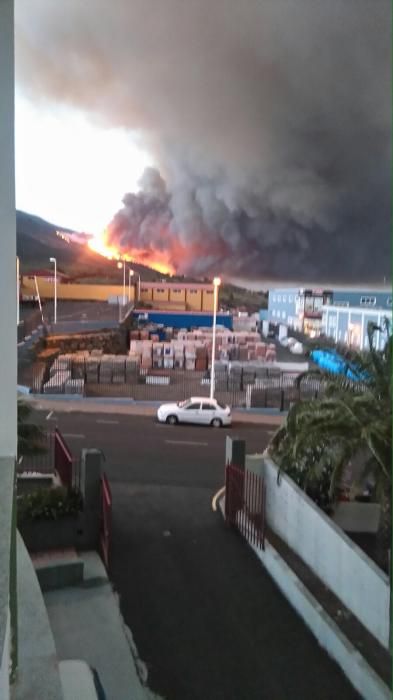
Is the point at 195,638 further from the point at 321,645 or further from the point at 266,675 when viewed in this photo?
the point at 321,645

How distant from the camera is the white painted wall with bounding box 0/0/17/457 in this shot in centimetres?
179

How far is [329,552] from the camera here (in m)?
3.41

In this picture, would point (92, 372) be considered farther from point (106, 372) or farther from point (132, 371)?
point (132, 371)

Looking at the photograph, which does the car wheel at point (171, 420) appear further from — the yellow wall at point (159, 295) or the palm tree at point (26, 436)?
the yellow wall at point (159, 295)

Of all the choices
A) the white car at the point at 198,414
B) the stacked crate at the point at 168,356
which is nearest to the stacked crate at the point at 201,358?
the stacked crate at the point at 168,356

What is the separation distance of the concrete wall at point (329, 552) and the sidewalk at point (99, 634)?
4.19 ft

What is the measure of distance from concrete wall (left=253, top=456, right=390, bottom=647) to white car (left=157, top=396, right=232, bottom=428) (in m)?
4.01

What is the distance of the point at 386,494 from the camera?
326cm

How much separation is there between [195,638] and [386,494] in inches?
57.9

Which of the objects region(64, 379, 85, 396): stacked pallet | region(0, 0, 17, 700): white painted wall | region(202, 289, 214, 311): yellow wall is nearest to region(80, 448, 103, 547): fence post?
region(0, 0, 17, 700): white painted wall

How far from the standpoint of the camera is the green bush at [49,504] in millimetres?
3898

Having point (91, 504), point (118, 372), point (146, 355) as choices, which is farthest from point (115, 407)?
point (91, 504)

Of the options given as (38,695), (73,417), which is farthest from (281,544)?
(73,417)

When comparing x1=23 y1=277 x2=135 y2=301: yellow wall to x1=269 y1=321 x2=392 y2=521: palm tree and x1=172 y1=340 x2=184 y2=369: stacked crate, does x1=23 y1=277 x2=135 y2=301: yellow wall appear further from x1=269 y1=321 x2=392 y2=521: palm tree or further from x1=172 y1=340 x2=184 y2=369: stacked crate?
x1=269 y1=321 x2=392 y2=521: palm tree
